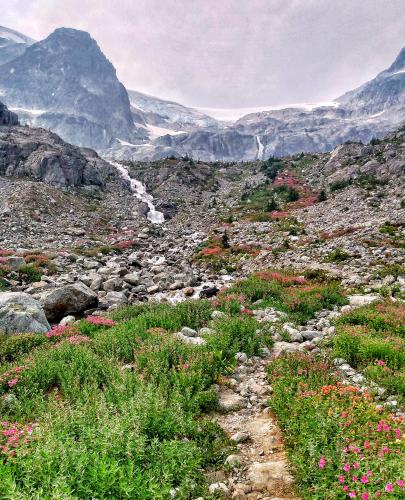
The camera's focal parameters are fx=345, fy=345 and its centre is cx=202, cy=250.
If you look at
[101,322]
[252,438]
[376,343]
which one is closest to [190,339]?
[101,322]

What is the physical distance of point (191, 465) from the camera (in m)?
4.67

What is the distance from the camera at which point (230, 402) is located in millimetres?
7023

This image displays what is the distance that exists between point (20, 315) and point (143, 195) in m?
63.6

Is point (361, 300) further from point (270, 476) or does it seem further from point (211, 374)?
point (270, 476)

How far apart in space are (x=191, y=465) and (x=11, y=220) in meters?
39.0

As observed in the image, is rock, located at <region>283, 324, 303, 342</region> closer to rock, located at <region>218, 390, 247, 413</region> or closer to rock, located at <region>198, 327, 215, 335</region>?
rock, located at <region>198, 327, 215, 335</region>

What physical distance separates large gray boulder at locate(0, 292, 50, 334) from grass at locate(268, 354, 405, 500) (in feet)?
28.0

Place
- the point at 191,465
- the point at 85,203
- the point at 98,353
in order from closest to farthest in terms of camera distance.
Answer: the point at 191,465
the point at 98,353
the point at 85,203

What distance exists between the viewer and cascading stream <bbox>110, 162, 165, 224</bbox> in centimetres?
5753

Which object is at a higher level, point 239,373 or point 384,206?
point 384,206

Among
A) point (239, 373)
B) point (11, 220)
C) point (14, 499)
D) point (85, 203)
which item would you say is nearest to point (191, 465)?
point (14, 499)

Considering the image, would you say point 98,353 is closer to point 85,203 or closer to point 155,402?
point 155,402

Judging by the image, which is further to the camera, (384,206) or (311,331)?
(384,206)

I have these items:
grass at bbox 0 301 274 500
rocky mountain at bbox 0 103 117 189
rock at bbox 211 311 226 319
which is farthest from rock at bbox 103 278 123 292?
rocky mountain at bbox 0 103 117 189
